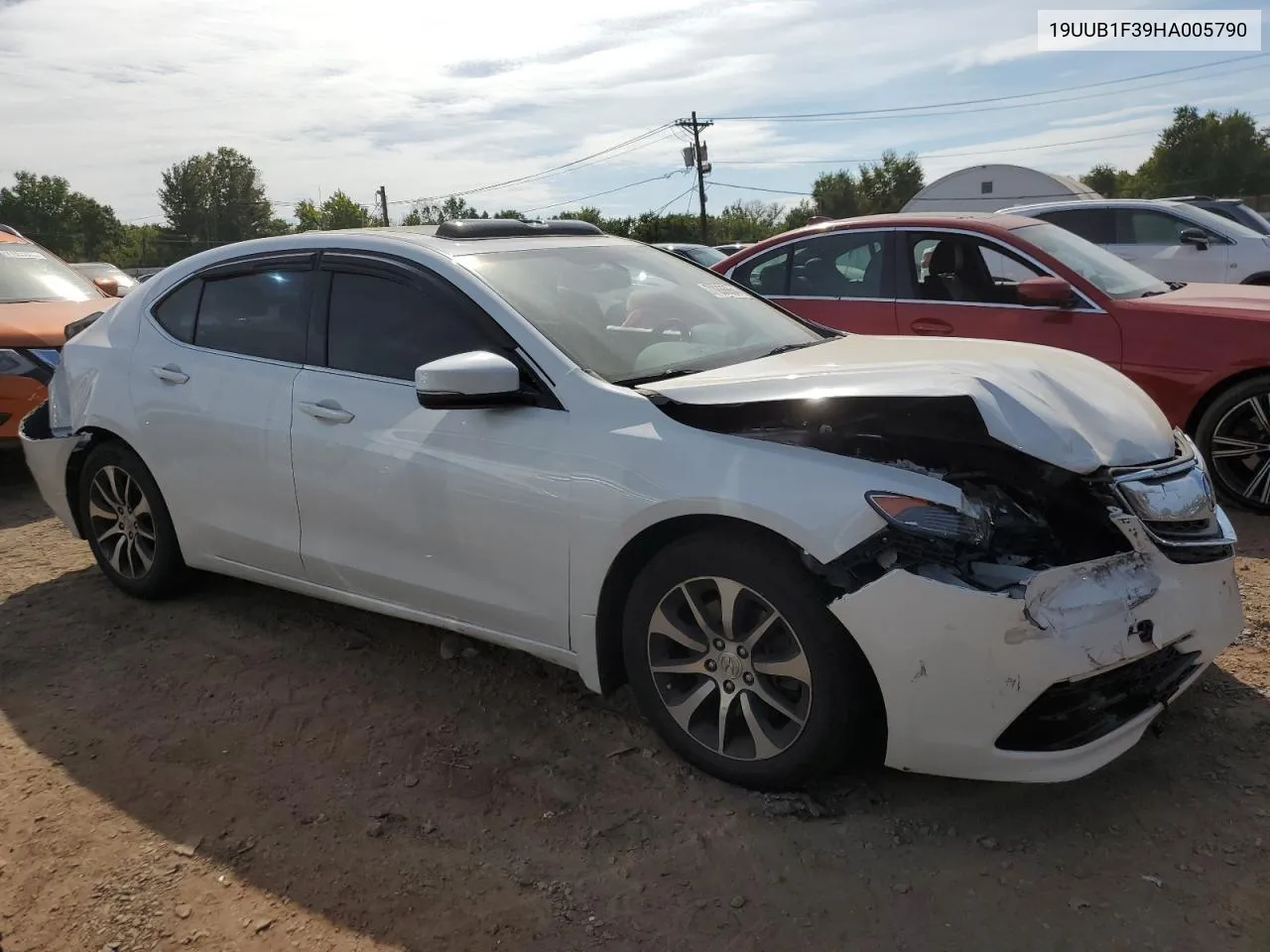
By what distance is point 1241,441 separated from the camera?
5129 millimetres

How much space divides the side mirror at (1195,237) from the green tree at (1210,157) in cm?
6152

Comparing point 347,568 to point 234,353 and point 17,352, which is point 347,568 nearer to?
point 234,353

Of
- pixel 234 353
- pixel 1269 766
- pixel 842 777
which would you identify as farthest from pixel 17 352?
pixel 1269 766

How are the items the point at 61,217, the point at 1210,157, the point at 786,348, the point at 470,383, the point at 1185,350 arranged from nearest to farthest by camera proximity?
1. the point at 470,383
2. the point at 786,348
3. the point at 1185,350
4. the point at 1210,157
5. the point at 61,217

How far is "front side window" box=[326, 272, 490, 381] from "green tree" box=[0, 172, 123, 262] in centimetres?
8828

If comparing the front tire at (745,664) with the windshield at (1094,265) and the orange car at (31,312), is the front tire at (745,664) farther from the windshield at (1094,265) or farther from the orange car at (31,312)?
the orange car at (31,312)

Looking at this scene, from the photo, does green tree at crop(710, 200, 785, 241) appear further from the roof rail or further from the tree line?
the roof rail

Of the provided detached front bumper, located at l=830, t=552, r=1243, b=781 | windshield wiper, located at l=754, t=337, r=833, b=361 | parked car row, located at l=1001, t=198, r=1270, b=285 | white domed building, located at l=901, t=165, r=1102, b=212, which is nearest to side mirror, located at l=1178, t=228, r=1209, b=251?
parked car row, located at l=1001, t=198, r=1270, b=285

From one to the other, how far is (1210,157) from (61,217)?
90.0m

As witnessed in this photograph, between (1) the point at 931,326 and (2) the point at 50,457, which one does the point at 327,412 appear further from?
(1) the point at 931,326

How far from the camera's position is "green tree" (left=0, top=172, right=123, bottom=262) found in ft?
269

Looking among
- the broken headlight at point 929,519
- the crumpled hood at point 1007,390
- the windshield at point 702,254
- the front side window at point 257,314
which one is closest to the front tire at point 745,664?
the broken headlight at point 929,519

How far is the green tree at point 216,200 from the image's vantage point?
85562mm

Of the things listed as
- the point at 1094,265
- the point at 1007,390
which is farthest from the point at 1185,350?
the point at 1007,390
